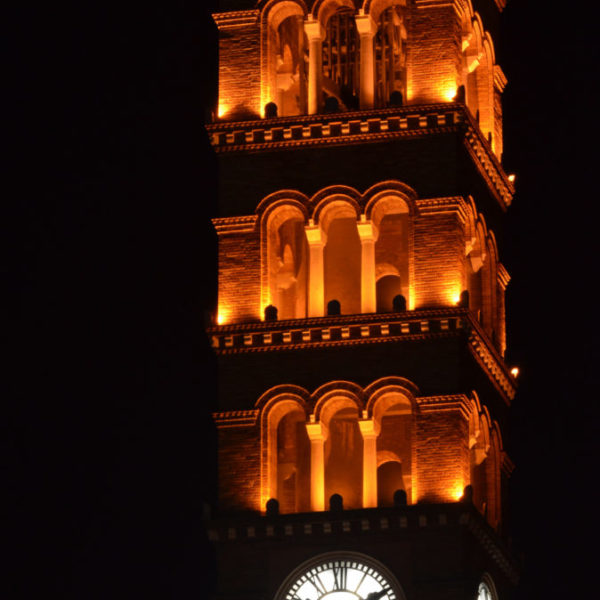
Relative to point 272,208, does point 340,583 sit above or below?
below

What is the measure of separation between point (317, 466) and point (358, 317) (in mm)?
2905

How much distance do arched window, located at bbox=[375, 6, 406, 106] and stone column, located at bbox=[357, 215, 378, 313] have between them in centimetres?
474

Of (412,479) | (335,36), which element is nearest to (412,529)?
(412,479)

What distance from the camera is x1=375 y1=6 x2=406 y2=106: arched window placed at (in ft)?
237

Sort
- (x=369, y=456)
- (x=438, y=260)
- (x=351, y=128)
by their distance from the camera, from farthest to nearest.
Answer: (x=351, y=128), (x=438, y=260), (x=369, y=456)

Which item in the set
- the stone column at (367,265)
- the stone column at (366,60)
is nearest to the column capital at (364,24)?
the stone column at (366,60)

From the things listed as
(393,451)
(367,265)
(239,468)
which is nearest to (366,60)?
(367,265)

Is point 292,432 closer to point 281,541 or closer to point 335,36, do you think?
point 281,541

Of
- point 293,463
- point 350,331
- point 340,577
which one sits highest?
point 350,331

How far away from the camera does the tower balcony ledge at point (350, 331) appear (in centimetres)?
6700

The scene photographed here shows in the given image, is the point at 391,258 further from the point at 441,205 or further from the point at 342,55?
the point at 342,55

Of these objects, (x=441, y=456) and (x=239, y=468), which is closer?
(x=441, y=456)

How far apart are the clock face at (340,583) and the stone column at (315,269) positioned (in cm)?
509

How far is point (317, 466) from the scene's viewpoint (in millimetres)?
67188
